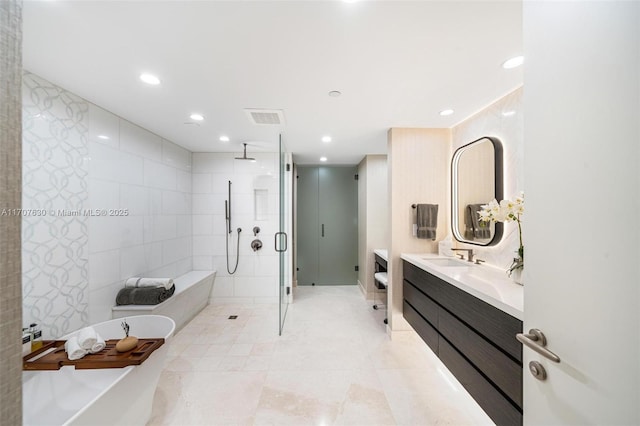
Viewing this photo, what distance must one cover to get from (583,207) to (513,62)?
1311mm

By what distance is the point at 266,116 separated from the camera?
2275 mm

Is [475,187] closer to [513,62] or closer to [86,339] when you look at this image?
[513,62]

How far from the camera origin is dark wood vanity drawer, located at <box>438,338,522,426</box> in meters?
1.16

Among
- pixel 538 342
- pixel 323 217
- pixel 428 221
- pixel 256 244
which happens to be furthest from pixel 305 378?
pixel 323 217

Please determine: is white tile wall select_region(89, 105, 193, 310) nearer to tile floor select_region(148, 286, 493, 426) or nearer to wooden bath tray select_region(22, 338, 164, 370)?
wooden bath tray select_region(22, 338, 164, 370)

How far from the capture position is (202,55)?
1419 mm

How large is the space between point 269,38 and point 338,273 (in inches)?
155

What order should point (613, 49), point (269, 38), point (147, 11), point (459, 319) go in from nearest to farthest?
point (613, 49) → point (147, 11) → point (269, 38) → point (459, 319)

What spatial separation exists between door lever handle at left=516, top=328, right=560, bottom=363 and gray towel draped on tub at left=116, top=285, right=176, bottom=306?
2.79 m

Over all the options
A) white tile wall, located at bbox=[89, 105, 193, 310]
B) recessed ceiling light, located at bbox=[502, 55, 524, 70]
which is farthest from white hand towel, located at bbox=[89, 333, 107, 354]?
recessed ceiling light, located at bbox=[502, 55, 524, 70]

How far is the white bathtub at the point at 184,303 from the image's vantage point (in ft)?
7.57

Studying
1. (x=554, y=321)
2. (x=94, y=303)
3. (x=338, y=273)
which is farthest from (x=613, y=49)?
(x=338, y=273)

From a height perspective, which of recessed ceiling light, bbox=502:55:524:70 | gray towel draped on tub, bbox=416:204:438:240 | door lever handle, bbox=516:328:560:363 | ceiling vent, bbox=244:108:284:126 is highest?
recessed ceiling light, bbox=502:55:524:70

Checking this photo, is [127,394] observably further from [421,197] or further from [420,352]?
[421,197]
